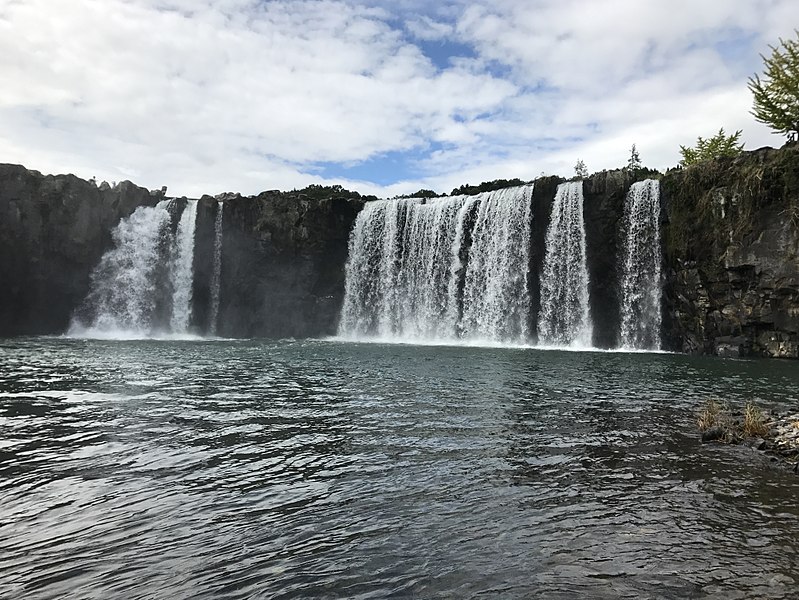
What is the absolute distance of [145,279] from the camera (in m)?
48.5

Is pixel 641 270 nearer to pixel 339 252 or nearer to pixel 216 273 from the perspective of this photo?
pixel 339 252

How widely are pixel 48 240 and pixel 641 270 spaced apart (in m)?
45.0

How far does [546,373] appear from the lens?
21.0 metres

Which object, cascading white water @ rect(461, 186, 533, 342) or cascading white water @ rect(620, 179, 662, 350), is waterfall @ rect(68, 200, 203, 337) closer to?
cascading white water @ rect(461, 186, 533, 342)

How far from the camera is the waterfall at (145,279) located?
47.6 metres

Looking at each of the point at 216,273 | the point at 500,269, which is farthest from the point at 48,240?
the point at 500,269

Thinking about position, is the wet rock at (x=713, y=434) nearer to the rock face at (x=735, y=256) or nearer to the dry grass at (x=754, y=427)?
the dry grass at (x=754, y=427)

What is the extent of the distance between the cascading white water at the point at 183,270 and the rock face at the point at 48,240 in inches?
192

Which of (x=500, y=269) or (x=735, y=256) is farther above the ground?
(x=735, y=256)

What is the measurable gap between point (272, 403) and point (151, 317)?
38.3m

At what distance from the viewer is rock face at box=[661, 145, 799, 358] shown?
2869cm

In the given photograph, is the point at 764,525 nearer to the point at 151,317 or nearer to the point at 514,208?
the point at 514,208

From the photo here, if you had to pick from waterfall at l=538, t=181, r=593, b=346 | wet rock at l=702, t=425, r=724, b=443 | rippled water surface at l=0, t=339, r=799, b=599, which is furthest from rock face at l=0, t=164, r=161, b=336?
wet rock at l=702, t=425, r=724, b=443

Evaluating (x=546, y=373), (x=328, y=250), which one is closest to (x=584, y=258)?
(x=546, y=373)
